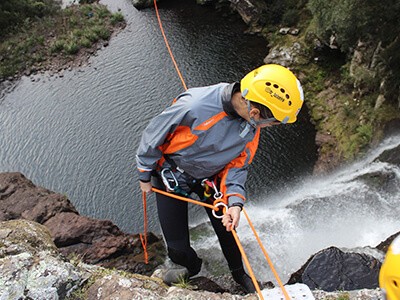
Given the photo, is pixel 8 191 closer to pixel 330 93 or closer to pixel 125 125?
pixel 125 125

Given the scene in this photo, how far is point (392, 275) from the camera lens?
2.52 meters

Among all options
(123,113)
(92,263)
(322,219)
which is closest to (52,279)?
(92,263)

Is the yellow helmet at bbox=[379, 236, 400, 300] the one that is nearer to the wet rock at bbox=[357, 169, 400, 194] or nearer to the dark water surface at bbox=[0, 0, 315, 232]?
the wet rock at bbox=[357, 169, 400, 194]

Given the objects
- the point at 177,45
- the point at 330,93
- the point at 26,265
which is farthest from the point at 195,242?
the point at 177,45

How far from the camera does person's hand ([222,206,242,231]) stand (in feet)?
12.5

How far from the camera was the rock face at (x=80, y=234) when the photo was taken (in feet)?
23.3

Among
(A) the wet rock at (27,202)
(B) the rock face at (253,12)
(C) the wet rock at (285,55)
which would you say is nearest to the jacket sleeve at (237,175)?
(A) the wet rock at (27,202)

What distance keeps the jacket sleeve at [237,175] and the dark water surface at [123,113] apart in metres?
7.00

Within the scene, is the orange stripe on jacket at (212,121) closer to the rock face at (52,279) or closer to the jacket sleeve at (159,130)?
the jacket sleeve at (159,130)

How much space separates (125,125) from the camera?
15.1 meters

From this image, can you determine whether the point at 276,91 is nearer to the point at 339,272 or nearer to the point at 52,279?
the point at 52,279

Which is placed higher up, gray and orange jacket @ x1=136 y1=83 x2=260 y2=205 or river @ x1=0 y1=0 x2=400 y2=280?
gray and orange jacket @ x1=136 y1=83 x2=260 y2=205

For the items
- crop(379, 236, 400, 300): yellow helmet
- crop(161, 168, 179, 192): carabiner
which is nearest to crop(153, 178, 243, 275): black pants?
crop(161, 168, 179, 192): carabiner

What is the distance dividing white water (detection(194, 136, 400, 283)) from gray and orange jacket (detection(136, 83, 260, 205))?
12.3 feet
